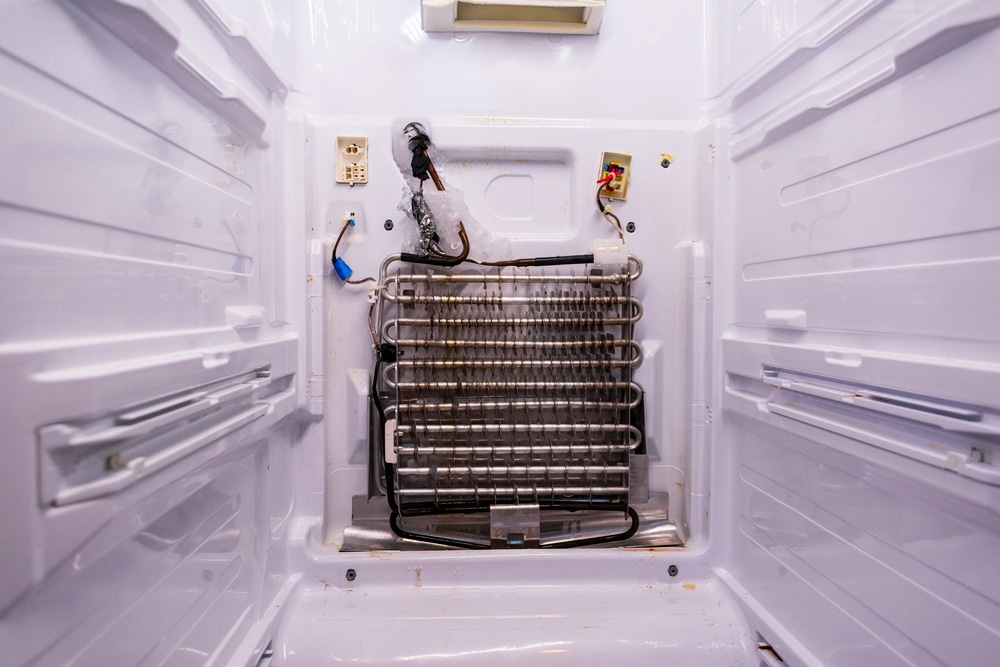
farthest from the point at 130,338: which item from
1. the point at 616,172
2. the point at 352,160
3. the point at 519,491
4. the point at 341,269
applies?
the point at 616,172

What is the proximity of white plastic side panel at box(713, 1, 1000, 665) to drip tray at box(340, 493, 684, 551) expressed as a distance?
26cm

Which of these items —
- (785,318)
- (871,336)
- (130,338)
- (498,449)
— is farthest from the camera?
(498,449)

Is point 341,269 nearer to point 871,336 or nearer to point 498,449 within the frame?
point 498,449

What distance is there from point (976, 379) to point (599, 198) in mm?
954

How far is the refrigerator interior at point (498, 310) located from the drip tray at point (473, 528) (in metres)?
0.03

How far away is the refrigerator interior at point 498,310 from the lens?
0.61 metres

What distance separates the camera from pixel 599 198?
4.56 ft

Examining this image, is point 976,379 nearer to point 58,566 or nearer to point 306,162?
point 58,566

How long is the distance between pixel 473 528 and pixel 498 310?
2.13 ft

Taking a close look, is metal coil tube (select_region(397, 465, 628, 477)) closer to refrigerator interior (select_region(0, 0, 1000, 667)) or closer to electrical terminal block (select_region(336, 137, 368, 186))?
refrigerator interior (select_region(0, 0, 1000, 667))

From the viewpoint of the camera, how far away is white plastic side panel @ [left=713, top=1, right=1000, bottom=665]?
2.23 feet

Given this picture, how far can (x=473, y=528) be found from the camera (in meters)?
1.38

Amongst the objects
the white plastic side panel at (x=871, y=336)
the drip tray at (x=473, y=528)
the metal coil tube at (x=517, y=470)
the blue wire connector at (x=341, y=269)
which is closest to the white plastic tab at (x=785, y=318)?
the white plastic side panel at (x=871, y=336)

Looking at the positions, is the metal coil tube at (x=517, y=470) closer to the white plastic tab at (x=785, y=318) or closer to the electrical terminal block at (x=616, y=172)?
the white plastic tab at (x=785, y=318)
